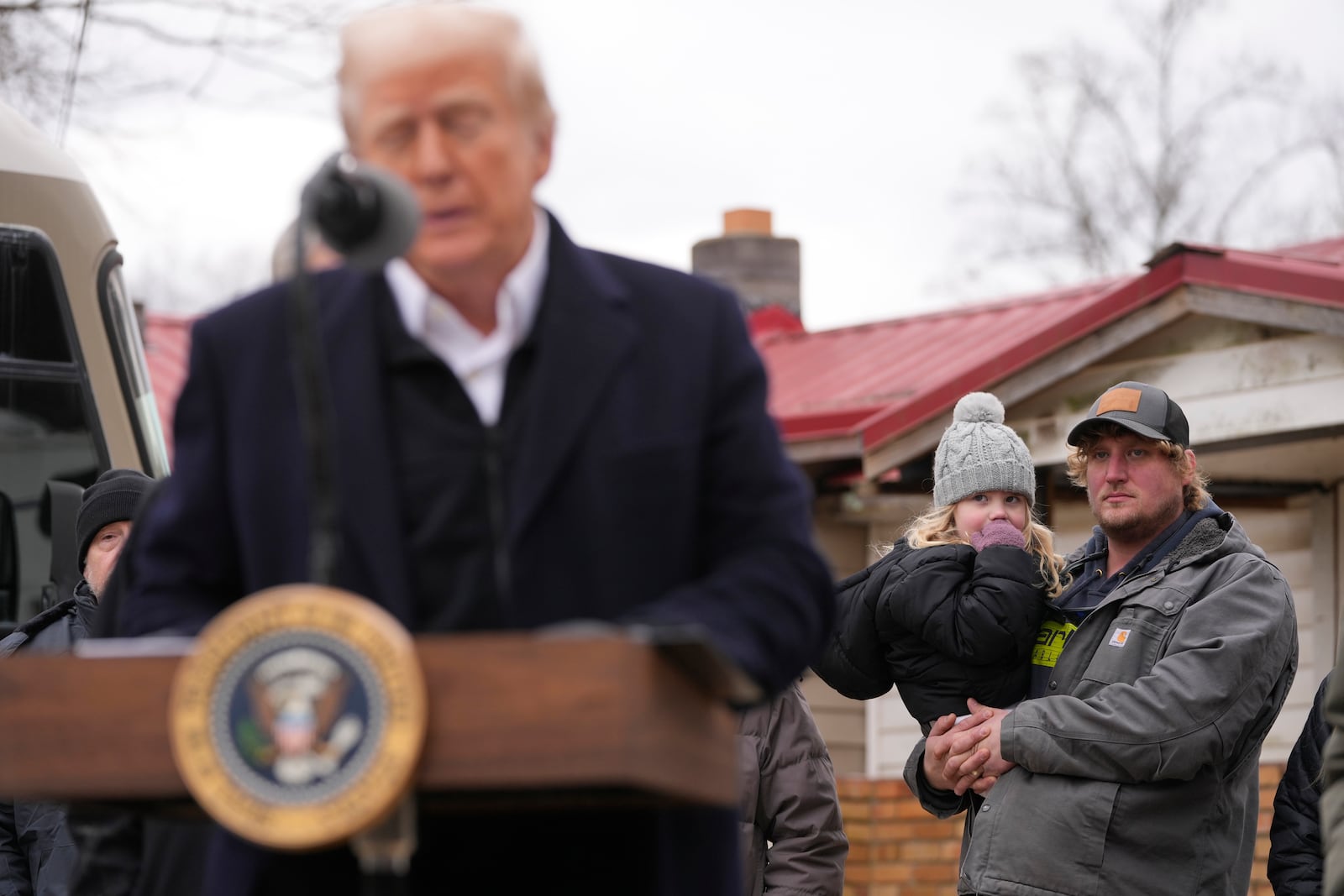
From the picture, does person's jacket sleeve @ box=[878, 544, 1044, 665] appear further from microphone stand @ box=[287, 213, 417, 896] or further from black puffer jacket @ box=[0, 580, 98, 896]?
microphone stand @ box=[287, 213, 417, 896]

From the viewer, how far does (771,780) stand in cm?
564

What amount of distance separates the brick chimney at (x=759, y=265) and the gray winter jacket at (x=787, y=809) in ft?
40.5

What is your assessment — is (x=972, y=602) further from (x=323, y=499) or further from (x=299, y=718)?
(x=299, y=718)

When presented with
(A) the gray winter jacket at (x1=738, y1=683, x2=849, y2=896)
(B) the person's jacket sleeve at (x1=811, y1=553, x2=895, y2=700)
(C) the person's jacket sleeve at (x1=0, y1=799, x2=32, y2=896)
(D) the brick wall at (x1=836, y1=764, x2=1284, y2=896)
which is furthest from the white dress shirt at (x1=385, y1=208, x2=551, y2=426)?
(D) the brick wall at (x1=836, y1=764, x2=1284, y2=896)

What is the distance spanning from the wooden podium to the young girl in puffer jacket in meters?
3.13

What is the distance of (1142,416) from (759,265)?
12.8 m

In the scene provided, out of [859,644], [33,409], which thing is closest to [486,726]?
[859,644]

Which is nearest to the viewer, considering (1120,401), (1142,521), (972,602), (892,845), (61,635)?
(972,602)

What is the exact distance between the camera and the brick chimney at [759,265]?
17939 millimetres

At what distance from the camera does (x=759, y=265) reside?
18.0 meters

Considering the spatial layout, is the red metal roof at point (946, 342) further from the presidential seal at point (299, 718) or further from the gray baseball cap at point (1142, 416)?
the presidential seal at point (299, 718)

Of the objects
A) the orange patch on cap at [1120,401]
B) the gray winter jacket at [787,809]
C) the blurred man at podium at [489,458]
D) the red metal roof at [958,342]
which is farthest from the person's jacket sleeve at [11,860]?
the red metal roof at [958,342]

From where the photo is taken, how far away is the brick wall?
9656mm

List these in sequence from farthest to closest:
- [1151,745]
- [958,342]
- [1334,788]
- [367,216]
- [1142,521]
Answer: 1. [958,342]
2. [1142,521]
3. [1151,745]
4. [1334,788]
5. [367,216]
